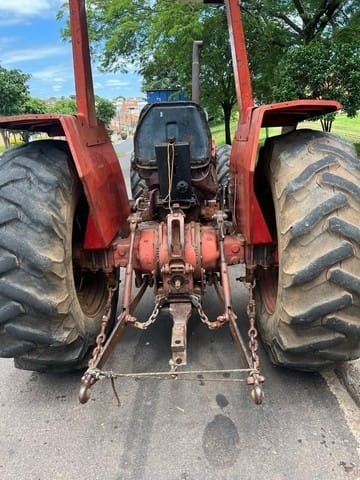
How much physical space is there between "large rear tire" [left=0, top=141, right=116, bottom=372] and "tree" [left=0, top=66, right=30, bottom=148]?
2813 cm

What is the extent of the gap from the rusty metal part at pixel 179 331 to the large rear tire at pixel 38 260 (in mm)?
628

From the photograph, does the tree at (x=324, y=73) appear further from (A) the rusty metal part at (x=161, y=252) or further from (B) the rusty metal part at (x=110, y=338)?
(B) the rusty metal part at (x=110, y=338)

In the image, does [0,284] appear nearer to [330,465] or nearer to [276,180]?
[276,180]

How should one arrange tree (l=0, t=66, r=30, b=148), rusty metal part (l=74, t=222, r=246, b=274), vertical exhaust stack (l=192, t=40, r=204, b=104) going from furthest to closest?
tree (l=0, t=66, r=30, b=148) → vertical exhaust stack (l=192, t=40, r=204, b=104) → rusty metal part (l=74, t=222, r=246, b=274)

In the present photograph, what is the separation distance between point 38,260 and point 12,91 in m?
29.9

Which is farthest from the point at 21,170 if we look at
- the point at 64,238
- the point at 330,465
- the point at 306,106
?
the point at 330,465

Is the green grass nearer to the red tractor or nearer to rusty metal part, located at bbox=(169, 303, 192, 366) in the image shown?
the red tractor

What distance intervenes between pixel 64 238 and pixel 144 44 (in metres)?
12.8

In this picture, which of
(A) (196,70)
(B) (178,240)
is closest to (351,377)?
(B) (178,240)

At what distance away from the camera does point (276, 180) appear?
Answer: 2594 millimetres

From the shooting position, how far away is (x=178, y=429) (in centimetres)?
257

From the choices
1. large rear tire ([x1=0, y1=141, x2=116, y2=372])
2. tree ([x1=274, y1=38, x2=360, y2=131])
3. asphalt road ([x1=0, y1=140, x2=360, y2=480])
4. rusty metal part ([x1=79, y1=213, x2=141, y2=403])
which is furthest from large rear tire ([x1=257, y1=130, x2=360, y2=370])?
tree ([x1=274, y1=38, x2=360, y2=131])

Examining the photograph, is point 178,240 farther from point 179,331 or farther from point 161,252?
point 179,331

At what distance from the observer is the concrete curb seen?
9.16 feet
